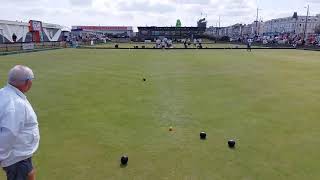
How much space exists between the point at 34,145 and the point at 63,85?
44.1 feet

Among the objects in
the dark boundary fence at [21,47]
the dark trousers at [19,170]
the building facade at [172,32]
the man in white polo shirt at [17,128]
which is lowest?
the building facade at [172,32]

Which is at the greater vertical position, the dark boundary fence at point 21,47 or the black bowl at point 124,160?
the black bowl at point 124,160

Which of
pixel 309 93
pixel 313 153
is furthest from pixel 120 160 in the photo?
pixel 309 93

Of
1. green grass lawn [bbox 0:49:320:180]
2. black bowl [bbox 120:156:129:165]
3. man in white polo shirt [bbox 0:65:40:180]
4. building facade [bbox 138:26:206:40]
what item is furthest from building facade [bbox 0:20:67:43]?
man in white polo shirt [bbox 0:65:40:180]

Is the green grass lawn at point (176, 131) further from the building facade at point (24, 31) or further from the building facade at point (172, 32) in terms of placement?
the building facade at point (172, 32)

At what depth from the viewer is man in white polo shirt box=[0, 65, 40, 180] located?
371 cm

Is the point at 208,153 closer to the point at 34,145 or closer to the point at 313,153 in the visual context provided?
the point at 313,153

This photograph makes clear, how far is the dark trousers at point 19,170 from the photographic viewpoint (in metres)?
3.99

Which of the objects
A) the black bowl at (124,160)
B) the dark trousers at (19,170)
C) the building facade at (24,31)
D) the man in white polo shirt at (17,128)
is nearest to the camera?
the man in white polo shirt at (17,128)

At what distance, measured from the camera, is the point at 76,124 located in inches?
386

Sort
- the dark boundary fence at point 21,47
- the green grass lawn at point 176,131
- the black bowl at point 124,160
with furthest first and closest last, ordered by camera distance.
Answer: the dark boundary fence at point 21,47 → the black bowl at point 124,160 → the green grass lawn at point 176,131

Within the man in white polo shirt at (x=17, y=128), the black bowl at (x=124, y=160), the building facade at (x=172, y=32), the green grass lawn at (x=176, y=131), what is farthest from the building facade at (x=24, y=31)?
the man in white polo shirt at (x=17, y=128)

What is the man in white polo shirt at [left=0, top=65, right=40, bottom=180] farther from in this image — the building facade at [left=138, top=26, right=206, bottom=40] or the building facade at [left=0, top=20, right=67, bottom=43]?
the building facade at [left=138, top=26, right=206, bottom=40]

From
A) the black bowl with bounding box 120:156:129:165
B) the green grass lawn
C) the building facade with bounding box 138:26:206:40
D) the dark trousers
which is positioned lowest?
the building facade with bounding box 138:26:206:40
